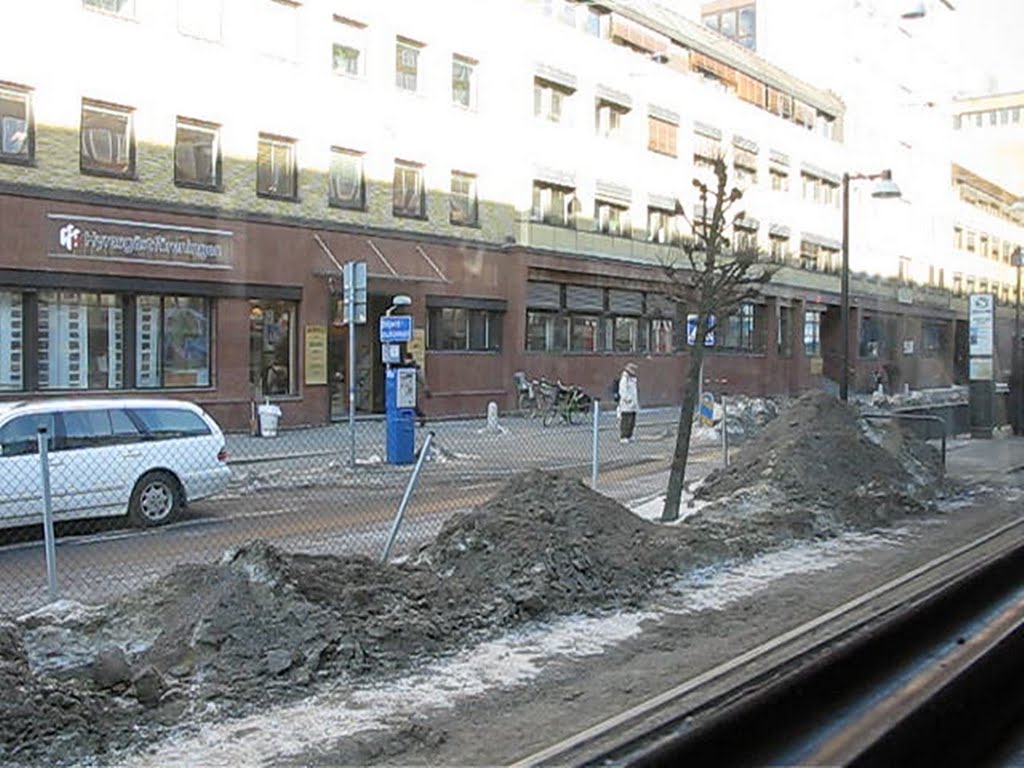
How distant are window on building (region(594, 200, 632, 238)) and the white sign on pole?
13.8 meters

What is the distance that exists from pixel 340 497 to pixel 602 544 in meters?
6.88

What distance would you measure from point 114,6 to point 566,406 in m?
13.2

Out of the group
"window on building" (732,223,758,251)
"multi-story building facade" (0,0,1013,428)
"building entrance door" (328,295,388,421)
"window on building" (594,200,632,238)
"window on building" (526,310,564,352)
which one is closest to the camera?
"window on building" (732,223,758,251)

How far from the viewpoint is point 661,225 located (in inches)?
1603

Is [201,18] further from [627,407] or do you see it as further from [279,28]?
[627,407]

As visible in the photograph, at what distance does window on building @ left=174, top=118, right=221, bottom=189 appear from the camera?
23.9 metres

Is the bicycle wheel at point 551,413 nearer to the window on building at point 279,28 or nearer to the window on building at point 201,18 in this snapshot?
the window on building at point 279,28

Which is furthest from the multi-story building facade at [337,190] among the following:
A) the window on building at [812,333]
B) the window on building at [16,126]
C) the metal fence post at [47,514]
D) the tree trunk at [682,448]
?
the window on building at [812,333]

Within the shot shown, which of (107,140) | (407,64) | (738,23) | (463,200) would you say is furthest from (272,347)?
(738,23)

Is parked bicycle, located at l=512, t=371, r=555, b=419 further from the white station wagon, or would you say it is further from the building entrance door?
the white station wagon

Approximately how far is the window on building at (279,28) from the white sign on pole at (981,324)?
17271mm

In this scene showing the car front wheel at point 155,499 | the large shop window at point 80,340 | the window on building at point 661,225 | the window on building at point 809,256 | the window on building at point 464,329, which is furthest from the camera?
the window on building at point 809,256

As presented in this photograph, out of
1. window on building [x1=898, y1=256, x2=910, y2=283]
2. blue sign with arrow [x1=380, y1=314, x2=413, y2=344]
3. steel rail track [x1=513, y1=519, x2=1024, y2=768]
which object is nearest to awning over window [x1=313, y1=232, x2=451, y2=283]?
blue sign with arrow [x1=380, y1=314, x2=413, y2=344]

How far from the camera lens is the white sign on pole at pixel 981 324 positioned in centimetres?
2502
